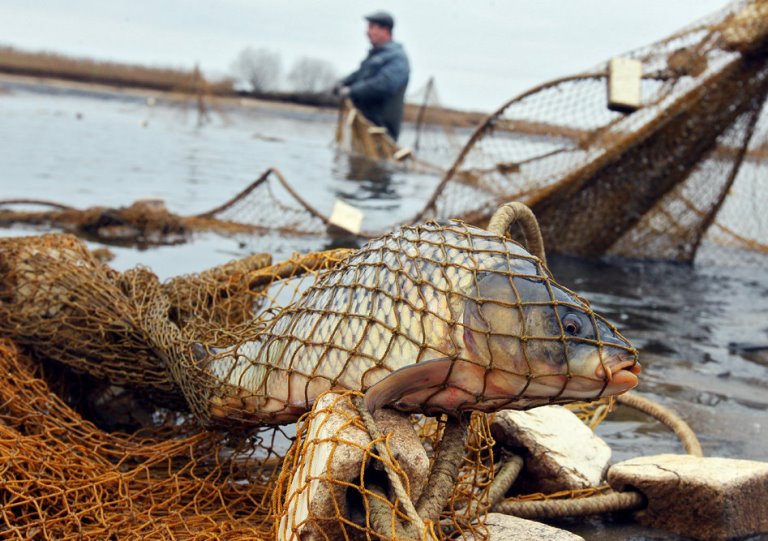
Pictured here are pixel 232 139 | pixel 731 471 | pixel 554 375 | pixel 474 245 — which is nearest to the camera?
pixel 554 375

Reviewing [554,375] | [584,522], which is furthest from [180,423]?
[554,375]

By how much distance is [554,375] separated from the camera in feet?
7.57

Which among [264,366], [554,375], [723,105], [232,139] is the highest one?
[723,105]

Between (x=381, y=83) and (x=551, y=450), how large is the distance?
13642 millimetres

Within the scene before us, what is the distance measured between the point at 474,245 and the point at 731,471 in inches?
56.1

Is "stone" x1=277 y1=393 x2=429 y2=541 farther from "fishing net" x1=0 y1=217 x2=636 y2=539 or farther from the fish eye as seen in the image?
the fish eye

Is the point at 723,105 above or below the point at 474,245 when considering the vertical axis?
above

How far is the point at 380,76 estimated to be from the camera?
15.9 metres

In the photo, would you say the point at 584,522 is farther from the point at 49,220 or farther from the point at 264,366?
the point at 49,220

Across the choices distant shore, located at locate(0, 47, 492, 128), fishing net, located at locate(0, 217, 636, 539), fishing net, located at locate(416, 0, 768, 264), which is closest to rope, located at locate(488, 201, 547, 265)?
fishing net, located at locate(0, 217, 636, 539)

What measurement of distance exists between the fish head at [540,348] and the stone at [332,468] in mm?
331

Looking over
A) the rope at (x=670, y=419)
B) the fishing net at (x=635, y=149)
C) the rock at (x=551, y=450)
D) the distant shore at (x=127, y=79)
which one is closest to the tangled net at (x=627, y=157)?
the fishing net at (x=635, y=149)

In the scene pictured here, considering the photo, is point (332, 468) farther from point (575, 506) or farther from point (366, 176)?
point (366, 176)

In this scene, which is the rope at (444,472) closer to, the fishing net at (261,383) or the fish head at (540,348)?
the fishing net at (261,383)
